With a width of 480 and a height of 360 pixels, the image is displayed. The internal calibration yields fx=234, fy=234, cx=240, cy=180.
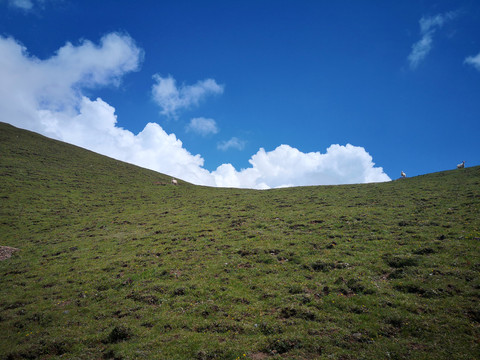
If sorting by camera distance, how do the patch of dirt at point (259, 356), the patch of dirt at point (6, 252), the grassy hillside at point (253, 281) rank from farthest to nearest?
the patch of dirt at point (6, 252), the grassy hillside at point (253, 281), the patch of dirt at point (259, 356)

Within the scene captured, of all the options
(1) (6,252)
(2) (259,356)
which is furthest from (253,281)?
(1) (6,252)


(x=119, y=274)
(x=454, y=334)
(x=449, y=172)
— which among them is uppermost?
(x=449, y=172)

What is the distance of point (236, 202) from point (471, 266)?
A: 1427 inches

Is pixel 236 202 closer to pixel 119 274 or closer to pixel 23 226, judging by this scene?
pixel 119 274

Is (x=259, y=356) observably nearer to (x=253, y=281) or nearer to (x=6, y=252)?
(x=253, y=281)

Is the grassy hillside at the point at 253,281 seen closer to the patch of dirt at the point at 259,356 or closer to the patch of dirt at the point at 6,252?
the patch of dirt at the point at 259,356

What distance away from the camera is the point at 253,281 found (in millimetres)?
17781

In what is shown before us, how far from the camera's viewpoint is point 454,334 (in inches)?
421

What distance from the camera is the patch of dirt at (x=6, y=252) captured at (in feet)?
85.8

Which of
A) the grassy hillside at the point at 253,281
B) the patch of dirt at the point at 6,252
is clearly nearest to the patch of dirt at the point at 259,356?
the grassy hillside at the point at 253,281

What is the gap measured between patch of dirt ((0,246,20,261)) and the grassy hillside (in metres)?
0.92

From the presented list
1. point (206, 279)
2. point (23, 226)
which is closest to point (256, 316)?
point (206, 279)

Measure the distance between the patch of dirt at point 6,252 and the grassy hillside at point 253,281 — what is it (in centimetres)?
92

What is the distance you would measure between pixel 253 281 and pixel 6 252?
2941cm
